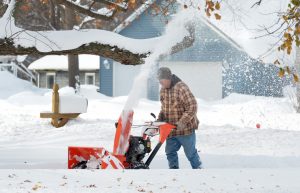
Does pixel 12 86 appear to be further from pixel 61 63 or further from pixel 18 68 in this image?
pixel 18 68

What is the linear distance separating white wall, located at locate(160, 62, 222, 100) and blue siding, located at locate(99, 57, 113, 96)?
2717mm

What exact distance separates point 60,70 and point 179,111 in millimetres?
34789

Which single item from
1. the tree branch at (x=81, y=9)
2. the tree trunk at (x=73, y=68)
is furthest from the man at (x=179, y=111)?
the tree trunk at (x=73, y=68)

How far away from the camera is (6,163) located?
10289mm

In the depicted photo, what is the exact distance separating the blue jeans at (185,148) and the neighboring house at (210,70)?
68.4 ft

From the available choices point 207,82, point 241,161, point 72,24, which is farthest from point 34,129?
point 207,82

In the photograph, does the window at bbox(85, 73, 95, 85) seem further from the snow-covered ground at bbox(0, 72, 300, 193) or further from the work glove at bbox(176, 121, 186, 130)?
the work glove at bbox(176, 121, 186, 130)

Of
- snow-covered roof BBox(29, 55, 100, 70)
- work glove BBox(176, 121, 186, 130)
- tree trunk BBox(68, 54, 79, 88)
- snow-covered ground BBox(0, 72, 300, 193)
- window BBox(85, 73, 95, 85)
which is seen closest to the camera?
snow-covered ground BBox(0, 72, 300, 193)

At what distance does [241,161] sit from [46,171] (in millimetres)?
5006

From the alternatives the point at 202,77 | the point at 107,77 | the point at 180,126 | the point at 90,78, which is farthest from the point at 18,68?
the point at 180,126

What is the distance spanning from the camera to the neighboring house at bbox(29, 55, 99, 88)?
40.8 m

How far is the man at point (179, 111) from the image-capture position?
27.5ft

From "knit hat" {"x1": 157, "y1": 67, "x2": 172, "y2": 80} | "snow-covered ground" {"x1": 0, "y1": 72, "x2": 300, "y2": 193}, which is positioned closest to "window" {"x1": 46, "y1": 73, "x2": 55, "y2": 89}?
"snow-covered ground" {"x1": 0, "y1": 72, "x2": 300, "y2": 193}

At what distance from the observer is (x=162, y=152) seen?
38.0 feet
